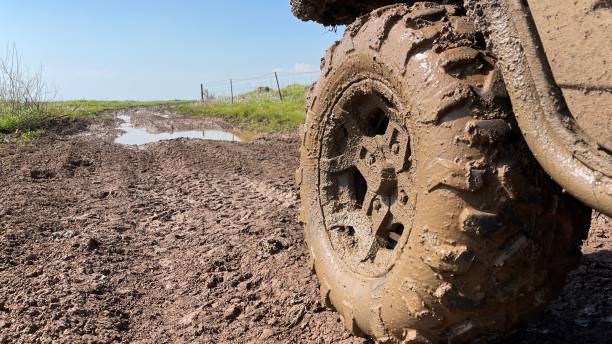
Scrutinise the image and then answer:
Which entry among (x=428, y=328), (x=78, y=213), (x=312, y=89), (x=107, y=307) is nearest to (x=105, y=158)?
(x=78, y=213)

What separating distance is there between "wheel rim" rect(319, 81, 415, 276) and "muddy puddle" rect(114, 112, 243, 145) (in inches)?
401

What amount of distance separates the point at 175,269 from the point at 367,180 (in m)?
1.78

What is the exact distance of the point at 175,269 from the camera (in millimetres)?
3713

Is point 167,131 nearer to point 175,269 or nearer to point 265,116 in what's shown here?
point 265,116

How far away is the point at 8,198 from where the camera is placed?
18.1ft

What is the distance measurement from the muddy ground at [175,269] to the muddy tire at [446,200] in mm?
549

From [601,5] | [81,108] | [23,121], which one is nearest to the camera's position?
[601,5]

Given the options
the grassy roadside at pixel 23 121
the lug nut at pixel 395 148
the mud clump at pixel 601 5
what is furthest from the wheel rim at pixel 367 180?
the grassy roadside at pixel 23 121

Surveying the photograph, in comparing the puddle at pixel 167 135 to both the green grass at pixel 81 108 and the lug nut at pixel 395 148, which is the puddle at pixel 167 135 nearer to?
the green grass at pixel 81 108

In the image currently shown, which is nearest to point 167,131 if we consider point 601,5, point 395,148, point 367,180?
point 367,180

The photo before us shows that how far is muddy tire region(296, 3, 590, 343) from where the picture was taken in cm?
171

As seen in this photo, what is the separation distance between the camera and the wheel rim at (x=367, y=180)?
2213mm

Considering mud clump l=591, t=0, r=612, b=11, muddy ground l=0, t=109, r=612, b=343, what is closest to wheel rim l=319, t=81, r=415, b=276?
muddy ground l=0, t=109, r=612, b=343

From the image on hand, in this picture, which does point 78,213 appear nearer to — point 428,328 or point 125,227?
point 125,227
